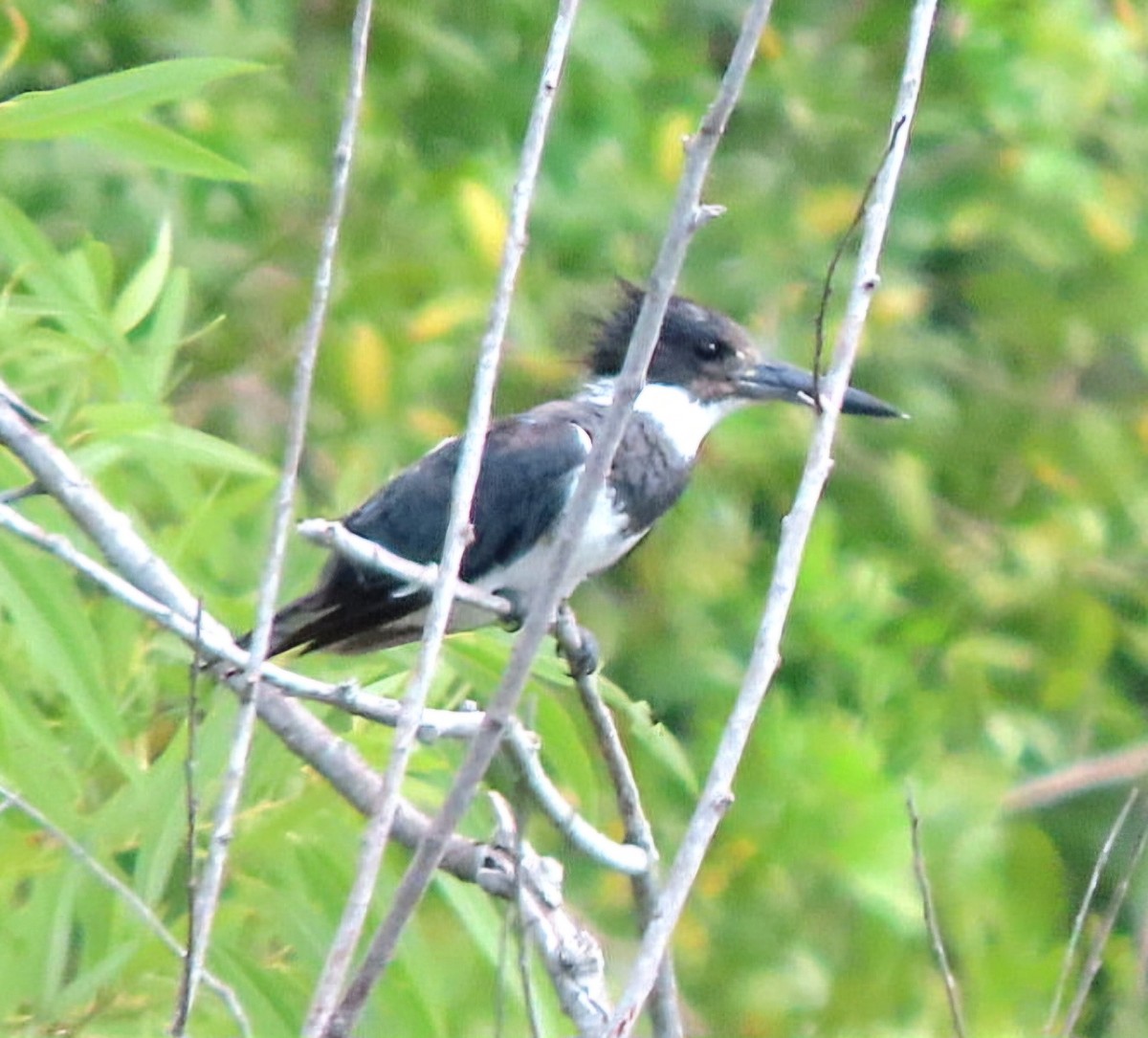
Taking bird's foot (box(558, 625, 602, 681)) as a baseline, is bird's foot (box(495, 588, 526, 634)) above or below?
below

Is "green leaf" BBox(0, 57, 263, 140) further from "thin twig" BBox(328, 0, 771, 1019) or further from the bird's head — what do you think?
the bird's head

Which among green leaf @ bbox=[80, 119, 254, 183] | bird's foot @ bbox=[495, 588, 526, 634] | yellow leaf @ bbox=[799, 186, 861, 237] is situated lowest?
yellow leaf @ bbox=[799, 186, 861, 237]

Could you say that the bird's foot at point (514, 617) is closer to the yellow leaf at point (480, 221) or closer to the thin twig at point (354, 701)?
the thin twig at point (354, 701)

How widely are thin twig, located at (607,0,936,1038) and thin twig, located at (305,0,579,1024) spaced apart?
0.16m

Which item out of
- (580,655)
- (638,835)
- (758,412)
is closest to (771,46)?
(758,412)

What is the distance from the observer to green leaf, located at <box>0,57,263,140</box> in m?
1.76

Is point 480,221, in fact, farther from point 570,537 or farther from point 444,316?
point 570,537

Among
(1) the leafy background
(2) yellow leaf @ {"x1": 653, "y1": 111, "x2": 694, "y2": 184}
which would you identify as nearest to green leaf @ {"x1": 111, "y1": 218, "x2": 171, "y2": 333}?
(1) the leafy background

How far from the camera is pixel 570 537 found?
1267mm

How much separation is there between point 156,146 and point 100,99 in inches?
4.4

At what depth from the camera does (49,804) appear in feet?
6.36

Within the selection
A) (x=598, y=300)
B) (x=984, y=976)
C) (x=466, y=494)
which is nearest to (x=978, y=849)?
(x=984, y=976)

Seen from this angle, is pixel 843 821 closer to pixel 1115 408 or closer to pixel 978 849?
pixel 978 849

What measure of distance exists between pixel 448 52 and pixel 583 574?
108 cm
